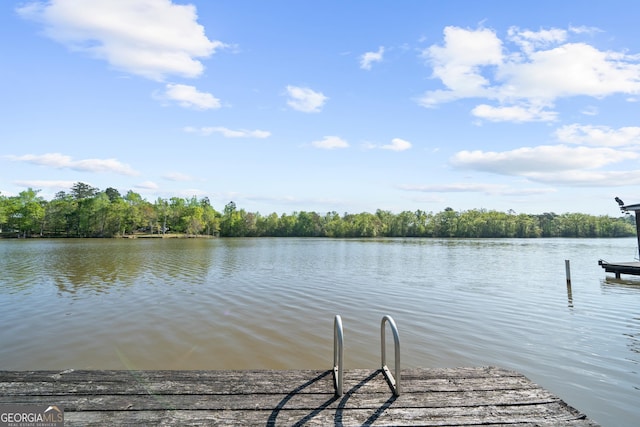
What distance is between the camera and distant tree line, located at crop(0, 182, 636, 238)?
80938 millimetres

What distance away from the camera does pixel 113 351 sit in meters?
7.60

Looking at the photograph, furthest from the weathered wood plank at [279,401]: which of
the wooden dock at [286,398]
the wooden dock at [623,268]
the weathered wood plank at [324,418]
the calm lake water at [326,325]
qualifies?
the wooden dock at [623,268]

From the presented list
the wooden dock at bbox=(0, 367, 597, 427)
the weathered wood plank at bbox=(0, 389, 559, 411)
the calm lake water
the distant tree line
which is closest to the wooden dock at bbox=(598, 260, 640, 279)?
the calm lake water

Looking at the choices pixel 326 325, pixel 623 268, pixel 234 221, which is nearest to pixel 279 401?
pixel 326 325

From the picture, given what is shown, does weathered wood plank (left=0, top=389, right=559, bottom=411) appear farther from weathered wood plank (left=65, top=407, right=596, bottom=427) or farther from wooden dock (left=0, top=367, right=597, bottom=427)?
weathered wood plank (left=65, top=407, right=596, bottom=427)

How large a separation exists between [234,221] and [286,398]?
114 meters

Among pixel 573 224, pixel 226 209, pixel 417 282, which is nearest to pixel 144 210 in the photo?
pixel 226 209

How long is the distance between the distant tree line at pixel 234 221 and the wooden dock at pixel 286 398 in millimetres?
89141

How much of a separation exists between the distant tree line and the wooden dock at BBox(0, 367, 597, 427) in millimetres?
89141

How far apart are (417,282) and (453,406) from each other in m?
13.8

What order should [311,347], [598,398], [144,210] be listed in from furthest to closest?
[144,210], [311,347], [598,398]

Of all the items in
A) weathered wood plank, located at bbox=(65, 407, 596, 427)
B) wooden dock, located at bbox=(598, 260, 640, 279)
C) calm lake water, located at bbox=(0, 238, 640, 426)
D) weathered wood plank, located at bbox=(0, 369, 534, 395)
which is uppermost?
weathered wood plank, located at bbox=(0, 369, 534, 395)

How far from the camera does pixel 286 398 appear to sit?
4.12 m

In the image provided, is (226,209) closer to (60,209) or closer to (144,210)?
(144,210)
